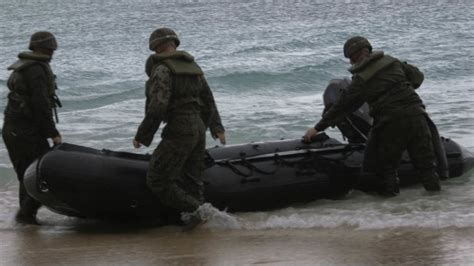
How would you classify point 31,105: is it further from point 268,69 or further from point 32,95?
point 268,69

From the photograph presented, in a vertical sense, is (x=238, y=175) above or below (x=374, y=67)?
below

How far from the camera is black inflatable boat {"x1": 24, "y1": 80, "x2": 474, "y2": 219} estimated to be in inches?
239

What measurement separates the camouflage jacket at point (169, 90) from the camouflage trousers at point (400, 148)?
150cm

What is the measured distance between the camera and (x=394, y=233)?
5727mm

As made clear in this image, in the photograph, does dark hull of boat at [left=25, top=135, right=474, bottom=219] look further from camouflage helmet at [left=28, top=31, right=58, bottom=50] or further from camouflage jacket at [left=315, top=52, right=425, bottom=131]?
camouflage helmet at [left=28, top=31, right=58, bottom=50]

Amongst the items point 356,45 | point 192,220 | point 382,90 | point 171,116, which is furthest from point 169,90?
point 382,90

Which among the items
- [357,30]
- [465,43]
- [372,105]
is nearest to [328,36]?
[357,30]

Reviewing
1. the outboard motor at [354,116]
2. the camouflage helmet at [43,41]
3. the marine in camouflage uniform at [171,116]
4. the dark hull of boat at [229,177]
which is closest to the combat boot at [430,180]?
the dark hull of boat at [229,177]

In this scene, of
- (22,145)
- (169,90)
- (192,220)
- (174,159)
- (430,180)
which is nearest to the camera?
(169,90)

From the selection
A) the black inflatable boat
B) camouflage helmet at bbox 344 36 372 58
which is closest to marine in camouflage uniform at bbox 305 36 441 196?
camouflage helmet at bbox 344 36 372 58

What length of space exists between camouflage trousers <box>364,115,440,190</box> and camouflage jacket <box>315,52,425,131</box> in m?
0.08

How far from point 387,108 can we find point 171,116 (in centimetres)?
170

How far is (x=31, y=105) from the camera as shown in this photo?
21.0 ft

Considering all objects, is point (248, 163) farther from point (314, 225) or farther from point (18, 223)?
point (18, 223)
